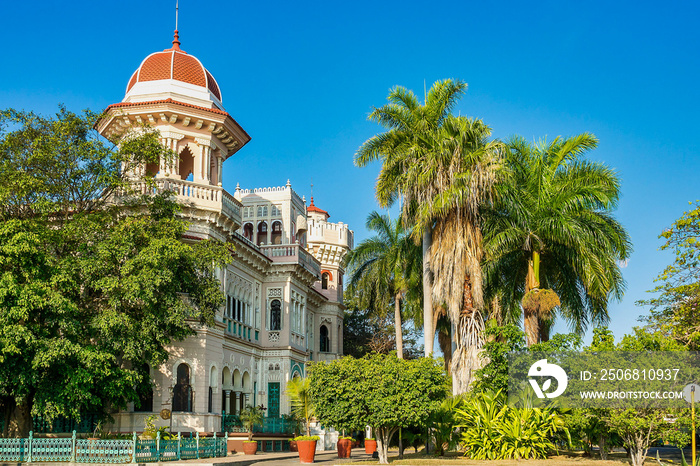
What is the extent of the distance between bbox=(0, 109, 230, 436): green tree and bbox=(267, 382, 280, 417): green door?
43.6 ft

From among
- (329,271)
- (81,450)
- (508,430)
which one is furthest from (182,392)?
(329,271)

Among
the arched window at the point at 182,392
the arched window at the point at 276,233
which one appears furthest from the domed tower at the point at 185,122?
the arched window at the point at 276,233

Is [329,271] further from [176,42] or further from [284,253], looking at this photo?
[176,42]

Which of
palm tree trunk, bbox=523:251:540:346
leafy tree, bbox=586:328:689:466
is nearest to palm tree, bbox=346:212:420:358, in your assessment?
palm tree trunk, bbox=523:251:540:346

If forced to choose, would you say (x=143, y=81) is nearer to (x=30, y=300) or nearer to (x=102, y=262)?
(x=102, y=262)

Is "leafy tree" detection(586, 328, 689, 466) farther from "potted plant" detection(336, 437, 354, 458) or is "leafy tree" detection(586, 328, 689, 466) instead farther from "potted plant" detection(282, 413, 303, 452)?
"potted plant" detection(282, 413, 303, 452)

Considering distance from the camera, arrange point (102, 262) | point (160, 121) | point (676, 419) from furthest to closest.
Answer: point (160, 121) → point (102, 262) → point (676, 419)

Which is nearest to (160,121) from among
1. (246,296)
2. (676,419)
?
(246,296)

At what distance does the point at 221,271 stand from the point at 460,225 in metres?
11.8

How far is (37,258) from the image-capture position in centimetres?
2267

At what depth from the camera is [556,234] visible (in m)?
26.2

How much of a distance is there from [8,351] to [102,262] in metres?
3.82

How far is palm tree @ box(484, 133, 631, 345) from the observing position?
85.5ft

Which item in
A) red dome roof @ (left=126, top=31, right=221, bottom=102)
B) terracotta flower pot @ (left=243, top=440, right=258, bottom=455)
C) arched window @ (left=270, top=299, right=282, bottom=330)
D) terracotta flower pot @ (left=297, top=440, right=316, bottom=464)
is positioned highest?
red dome roof @ (left=126, top=31, right=221, bottom=102)
